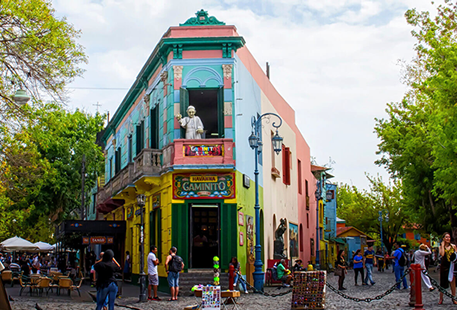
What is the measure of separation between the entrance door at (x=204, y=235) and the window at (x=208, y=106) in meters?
2.90

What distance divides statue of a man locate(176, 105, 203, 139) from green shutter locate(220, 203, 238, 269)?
2732 mm

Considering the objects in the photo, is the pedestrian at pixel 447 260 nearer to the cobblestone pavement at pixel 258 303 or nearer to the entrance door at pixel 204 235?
the cobblestone pavement at pixel 258 303

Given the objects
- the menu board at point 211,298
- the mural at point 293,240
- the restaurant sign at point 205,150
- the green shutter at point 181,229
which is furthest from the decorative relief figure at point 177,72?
the mural at point 293,240

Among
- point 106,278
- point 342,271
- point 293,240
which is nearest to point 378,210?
point 293,240

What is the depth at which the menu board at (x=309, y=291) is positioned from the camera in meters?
14.0

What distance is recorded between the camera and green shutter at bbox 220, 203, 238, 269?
20406 millimetres

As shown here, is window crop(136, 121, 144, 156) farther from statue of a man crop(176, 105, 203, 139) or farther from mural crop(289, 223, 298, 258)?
mural crop(289, 223, 298, 258)

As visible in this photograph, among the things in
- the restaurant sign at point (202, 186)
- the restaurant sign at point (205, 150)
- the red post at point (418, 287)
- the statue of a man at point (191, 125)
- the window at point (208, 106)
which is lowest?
the red post at point (418, 287)

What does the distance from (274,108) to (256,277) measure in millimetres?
12685

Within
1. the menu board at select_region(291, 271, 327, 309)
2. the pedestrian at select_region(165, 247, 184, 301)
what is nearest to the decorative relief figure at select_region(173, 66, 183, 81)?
the pedestrian at select_region(165, 247, 184, 301)

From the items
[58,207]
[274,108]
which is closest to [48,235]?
[58,207]

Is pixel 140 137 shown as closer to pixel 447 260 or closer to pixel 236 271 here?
pixel 236 271

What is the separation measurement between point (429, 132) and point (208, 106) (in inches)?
497

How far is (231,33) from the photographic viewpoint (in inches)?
848
